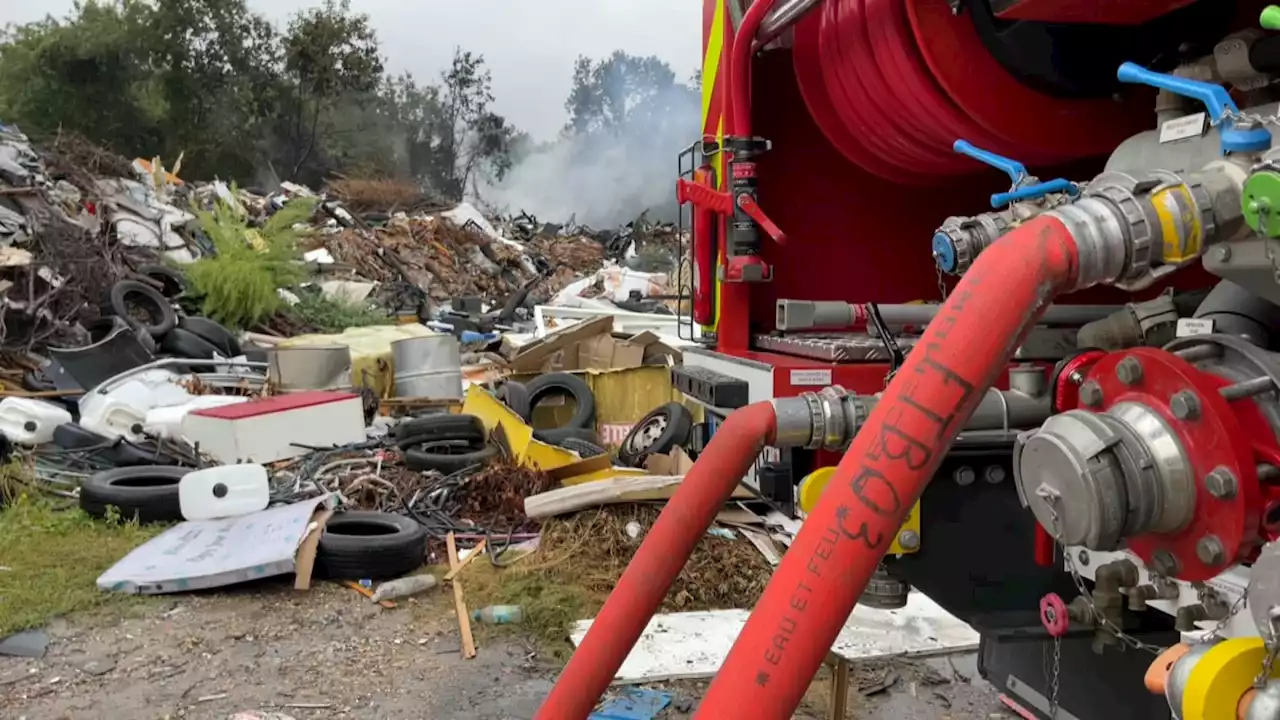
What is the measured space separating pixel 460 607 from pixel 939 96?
3060mm

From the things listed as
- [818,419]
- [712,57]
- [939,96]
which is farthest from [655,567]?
[712,57]

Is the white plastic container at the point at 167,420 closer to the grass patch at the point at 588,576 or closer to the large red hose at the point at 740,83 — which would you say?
the grass patch at the point at 588,576

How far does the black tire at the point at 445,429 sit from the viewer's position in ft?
20.6

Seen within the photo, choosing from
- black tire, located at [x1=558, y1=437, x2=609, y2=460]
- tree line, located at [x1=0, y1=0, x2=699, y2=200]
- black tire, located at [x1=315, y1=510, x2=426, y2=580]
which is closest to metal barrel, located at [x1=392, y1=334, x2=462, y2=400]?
black tire, located at [x1=558, y1=437, x2=609, y2=460]

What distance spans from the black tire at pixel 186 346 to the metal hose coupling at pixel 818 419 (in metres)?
8.57

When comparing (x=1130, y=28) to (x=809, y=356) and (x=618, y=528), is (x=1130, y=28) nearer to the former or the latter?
(x=809, y=356)

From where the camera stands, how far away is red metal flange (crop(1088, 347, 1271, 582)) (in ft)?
4.15

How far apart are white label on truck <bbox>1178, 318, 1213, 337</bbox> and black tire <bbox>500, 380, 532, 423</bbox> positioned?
5.80m

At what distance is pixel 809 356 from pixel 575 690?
45.4 inches

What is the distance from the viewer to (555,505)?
16.1ft

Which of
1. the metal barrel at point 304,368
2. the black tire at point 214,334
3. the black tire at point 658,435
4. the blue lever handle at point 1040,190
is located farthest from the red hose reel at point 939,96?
the black tire at point 214,334

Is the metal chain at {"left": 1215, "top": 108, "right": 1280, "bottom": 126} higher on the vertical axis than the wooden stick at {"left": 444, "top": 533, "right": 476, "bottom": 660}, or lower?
higher

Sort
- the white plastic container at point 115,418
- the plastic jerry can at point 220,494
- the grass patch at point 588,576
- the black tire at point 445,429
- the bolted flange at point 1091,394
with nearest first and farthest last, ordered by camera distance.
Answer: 1. the bolted flange at point 1091,394
2. the grass patch at point 588,576
3. the plastic jerry can at point 220,494
4. the black tire at point 445,429
5. the white plastic container at point 115,418

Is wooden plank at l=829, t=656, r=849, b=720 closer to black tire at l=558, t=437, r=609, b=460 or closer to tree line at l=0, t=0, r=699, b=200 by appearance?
black tire at l=558, t=437, r=609, b=460
